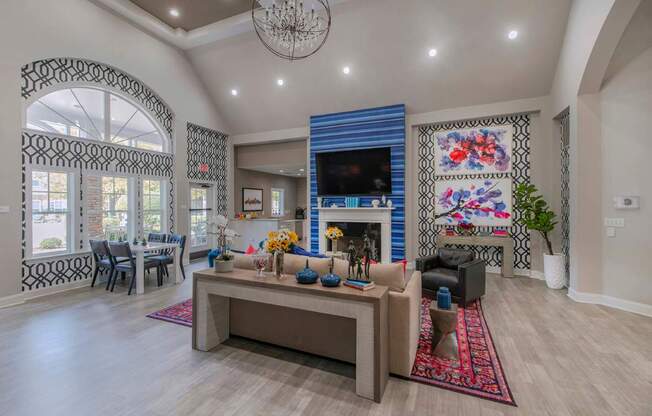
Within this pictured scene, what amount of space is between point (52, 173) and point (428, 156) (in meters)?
7.11

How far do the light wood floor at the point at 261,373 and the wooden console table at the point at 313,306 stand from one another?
155 millimetres

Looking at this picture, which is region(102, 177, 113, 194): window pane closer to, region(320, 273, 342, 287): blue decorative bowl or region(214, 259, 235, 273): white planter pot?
region(214, 259, 235, 273): white planter pot

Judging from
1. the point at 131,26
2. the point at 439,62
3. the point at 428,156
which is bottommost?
the point at 428,156

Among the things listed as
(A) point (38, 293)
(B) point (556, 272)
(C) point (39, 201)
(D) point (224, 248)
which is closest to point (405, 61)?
(B) point (556, 272)

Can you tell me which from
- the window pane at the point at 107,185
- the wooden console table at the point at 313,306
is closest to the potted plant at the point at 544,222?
the wooden console table at the point at 313,306

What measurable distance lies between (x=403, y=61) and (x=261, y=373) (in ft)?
19.1

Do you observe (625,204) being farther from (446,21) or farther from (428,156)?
(446,21)

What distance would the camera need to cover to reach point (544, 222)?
16.8ft

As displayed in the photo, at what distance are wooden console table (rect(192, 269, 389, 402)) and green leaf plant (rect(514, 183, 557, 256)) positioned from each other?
4.23m

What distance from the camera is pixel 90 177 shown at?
5.44 m

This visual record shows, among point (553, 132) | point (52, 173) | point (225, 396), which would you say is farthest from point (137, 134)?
point (553, 132)

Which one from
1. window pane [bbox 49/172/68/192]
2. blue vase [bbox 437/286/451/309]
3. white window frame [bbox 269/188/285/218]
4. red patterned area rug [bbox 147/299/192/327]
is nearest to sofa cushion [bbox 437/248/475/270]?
blue vase [bbox 437/286/451/309]

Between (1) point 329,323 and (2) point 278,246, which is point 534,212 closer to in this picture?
(1) point 329,323

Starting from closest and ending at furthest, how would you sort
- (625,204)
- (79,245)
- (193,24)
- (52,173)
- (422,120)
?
(625,204)
(52,173)
(79,245)
(193,24)
(422,120)
